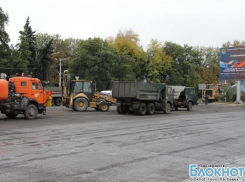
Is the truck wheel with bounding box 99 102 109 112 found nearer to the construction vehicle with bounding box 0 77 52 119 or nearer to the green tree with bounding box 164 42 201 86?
the construction vehicle with bounding box 0 77 52 119

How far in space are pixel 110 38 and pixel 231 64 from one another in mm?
30522

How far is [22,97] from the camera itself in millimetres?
18406

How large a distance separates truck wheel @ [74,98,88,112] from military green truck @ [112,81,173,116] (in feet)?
10.3

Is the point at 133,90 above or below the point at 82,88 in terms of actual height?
below

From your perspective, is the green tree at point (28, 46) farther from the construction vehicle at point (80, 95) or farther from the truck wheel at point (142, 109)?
the truck wheel at point (142, 109)

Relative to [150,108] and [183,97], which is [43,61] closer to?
[183,97]

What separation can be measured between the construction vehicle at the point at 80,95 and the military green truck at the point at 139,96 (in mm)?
2902

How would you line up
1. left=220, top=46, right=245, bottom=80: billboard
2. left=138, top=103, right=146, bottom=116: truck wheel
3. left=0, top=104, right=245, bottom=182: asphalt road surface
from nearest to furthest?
left=0, top=104, right=245, bottom=182: asphalt road surface < left=138, top=103, right=146, bottom=116: truck wheel < left=220, top=46, right=245, bottom=80: billboard

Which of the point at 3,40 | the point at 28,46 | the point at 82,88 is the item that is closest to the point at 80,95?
the point at 82,88

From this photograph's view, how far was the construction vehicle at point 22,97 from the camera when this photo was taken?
17578 millimetres

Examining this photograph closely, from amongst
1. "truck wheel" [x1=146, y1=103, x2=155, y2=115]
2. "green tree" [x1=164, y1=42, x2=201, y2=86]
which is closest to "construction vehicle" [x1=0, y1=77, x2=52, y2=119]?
"truck wheel" [x1=146, y1=103, x2=155, y2=115]

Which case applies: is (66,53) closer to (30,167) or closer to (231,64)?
(231,64)

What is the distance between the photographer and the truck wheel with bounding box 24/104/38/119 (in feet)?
60.6

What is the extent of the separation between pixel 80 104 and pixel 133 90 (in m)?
5.28
